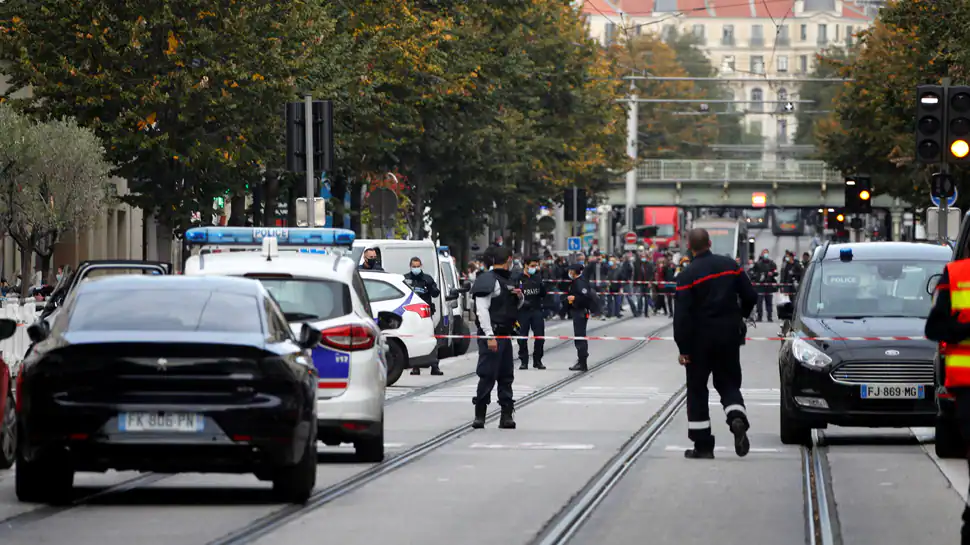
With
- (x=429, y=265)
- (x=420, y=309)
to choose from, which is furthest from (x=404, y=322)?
(x=429, y=265)

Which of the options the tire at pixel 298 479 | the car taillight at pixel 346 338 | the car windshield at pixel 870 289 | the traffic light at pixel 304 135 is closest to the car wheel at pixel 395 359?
the traffic light at pixel 304 135

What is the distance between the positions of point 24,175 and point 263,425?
2620 cm

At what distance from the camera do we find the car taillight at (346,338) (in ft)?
50.2

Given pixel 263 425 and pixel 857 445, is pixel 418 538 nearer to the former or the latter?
pixel 263 425

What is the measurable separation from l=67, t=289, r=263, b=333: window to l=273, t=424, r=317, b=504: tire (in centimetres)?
82

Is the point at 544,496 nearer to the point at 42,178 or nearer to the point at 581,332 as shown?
the point at 581,332

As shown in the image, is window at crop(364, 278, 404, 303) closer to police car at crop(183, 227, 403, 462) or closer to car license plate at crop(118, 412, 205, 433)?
police car at crop(183, 227, 403, 462)

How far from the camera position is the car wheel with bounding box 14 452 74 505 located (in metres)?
12.6

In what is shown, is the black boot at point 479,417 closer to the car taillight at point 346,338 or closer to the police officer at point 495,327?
the police officer at point 495,327

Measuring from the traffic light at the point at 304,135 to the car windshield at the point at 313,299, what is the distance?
1646cm

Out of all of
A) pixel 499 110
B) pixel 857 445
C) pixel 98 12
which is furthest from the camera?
pixel 499 110

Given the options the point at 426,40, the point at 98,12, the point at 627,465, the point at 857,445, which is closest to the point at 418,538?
the point at 627,465

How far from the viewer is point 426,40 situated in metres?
45.7

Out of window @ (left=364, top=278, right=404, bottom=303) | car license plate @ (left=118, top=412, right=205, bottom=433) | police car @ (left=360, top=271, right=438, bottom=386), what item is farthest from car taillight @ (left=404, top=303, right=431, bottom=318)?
car license plate @ (left=118, top=412, right=205, bottom=433)
